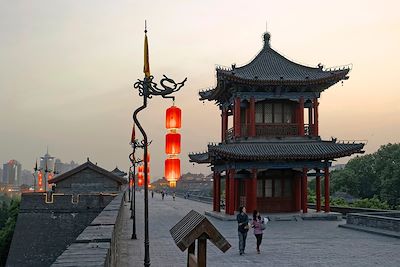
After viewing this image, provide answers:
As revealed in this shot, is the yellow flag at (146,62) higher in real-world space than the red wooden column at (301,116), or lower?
lower

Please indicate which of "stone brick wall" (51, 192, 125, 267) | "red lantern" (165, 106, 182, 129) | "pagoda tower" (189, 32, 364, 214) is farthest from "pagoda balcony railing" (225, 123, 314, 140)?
"stone brick wall" (51, 192, 125, 267)

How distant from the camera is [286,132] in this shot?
27.2 metres

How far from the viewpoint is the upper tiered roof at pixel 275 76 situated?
86.3 ft

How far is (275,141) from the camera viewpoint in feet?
87.7

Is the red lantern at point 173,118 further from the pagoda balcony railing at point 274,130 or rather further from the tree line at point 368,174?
the tree line at point 368,174

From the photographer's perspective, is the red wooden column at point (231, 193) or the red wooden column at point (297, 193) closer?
the red wooden column at point (231, 193)

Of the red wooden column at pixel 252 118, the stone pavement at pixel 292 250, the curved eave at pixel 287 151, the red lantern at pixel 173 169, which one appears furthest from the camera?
the red wooden column at pixel 252 118

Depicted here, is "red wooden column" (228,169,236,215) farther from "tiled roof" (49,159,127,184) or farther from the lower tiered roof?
"tiled roof" (49,159,127,184)

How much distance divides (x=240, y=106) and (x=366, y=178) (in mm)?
34059

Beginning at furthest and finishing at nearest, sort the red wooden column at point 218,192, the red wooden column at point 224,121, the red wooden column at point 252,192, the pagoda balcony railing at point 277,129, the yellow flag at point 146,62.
A: 1. the red wooden column at point 224,121
2. the red wooden column at point 218,192
3. the pagoda balcony railing at point 277,129
4. the red wooden column at point 252,192
5. the yellow flag at point 146,62

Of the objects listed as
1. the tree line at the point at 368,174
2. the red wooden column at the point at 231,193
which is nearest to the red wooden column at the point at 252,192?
the red wooden column at the point at 231,193

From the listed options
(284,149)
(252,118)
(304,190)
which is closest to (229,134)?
(252,118)

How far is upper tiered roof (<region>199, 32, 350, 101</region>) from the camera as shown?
2631cm

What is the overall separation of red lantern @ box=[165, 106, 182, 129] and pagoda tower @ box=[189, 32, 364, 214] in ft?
42.1
